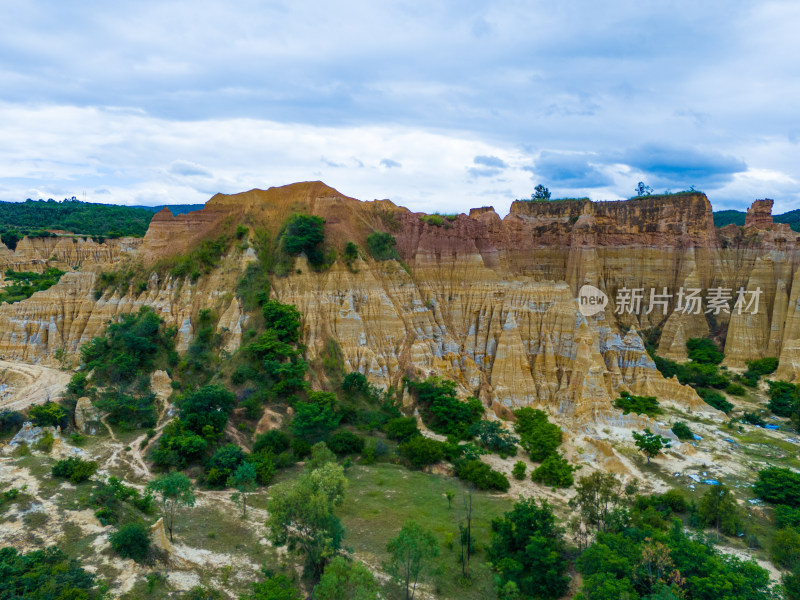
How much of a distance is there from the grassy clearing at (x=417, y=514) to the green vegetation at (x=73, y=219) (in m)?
56.5

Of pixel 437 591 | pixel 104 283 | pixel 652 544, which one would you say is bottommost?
pixel 437 591

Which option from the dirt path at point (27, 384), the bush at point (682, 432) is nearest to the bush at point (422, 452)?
the bush at point (682, 432)

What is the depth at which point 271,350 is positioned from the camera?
104 feet

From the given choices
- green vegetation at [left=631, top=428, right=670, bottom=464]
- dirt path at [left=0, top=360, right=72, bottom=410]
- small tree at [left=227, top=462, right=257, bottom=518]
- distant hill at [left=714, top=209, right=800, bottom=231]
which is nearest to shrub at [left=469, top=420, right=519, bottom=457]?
green vegetation at [left=631, top=428, right=670, bottom=464]

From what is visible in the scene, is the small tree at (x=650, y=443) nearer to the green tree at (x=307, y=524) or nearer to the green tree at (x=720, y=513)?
the green tree at (x=720, y=513)

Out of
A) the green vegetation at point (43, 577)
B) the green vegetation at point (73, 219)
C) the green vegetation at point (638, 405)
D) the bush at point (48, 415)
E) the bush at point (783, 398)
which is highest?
the green vegetation at point (73, 219)

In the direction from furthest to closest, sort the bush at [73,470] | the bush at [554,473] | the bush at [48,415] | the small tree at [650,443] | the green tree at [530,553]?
the small tree at [650,443]
the bush at [48,415]
the bush at [554,473]
the bush at [73,470]
the green tree at [530,553]

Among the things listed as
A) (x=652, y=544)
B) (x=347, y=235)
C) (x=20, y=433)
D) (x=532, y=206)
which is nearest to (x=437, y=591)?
(x=652, y=544)

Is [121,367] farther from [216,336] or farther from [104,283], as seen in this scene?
[104,283]

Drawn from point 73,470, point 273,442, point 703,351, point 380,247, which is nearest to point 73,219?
point 380,247

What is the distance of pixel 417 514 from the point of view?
873 inches

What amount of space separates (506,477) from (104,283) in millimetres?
34127

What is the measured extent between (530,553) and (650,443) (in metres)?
14.6

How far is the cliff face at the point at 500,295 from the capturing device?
114 feet
